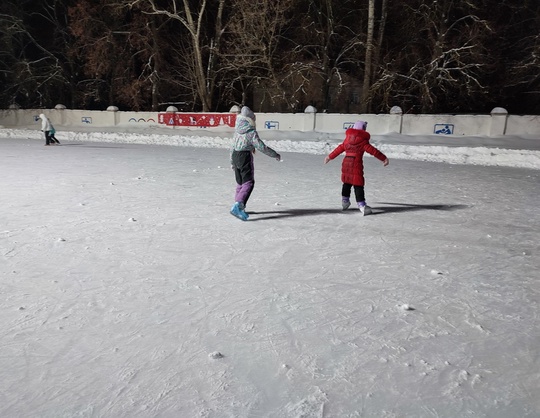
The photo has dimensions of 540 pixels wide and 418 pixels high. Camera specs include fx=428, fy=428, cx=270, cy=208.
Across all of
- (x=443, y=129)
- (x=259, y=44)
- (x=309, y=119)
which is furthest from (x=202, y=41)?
(x=443, y=129)

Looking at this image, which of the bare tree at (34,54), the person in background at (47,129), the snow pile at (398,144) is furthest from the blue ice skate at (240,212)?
the bare tree at (34,54)

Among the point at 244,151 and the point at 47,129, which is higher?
the point at 244,151

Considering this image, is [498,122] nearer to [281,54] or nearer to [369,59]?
[369,59]

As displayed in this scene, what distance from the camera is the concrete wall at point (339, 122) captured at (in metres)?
17.4

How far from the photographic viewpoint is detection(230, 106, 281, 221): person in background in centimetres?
538

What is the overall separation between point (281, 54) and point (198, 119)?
19.2ft

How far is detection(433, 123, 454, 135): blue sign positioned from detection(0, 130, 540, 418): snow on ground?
1256cm

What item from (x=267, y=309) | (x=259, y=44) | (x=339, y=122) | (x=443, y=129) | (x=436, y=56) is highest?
(x=259, y=44)

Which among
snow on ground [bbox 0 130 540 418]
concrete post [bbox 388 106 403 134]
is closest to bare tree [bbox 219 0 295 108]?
concrete post [bbox 388 106 403 134]

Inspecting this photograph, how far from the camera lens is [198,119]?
75.8 ft

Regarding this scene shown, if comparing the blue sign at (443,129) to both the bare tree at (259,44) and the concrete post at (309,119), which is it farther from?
the bare tree at (259,44)

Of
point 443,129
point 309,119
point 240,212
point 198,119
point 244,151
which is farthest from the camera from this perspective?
point 198,119

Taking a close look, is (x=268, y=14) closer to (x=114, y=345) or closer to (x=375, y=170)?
(x=375, y=170)

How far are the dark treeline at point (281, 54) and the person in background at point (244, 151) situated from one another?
54.7 feet
